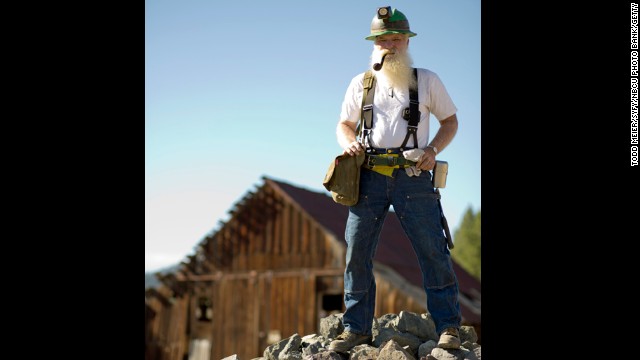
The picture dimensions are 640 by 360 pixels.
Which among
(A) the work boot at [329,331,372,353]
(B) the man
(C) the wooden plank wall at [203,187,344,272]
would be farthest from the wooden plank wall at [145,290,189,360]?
(B) the man

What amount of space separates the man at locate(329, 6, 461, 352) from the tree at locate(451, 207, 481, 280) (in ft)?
139

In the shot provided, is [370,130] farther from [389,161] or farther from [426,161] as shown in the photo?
[426,161]

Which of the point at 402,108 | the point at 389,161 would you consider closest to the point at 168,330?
the point at 389,161

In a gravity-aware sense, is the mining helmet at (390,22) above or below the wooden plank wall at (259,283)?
above

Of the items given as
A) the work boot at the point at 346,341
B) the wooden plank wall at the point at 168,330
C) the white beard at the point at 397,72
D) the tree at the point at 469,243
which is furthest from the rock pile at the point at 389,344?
the tree at the point at 469,243

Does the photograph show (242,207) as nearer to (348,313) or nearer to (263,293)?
(263,293)

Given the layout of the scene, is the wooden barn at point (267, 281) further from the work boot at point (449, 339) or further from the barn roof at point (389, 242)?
the work boot at point (449, 339)

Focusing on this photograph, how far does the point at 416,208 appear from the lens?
19.0 feet

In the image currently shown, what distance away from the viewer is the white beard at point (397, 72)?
233 inches

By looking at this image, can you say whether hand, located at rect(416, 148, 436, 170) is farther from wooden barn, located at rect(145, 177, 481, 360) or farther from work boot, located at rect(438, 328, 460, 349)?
wooden barn, located at rect(145, 177, 481, 360)

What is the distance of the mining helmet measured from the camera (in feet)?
19.4
